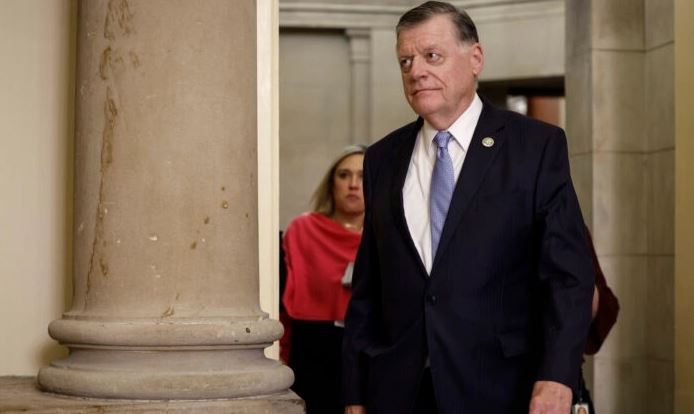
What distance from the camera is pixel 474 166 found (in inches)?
133

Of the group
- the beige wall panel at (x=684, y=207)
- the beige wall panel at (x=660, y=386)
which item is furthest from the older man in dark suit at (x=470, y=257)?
the beige wall panel at (x=660, y=386)

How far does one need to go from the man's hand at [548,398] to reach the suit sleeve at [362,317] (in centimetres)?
51

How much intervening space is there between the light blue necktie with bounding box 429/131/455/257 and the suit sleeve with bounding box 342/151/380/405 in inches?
9.7

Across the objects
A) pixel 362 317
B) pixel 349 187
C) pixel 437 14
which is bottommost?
pixel 362 317

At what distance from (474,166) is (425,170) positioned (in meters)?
0.16

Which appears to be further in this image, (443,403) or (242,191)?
(242,191)

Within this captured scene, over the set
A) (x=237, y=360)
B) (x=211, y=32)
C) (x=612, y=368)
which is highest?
(x=211, y=32)

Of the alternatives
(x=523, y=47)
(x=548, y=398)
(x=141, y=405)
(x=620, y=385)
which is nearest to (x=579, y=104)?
(x=620, y=385)

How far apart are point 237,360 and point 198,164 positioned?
49 cm

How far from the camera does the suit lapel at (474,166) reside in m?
3.33

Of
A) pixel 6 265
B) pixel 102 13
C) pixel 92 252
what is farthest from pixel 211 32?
pixel 6 265

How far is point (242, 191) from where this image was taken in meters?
3.53

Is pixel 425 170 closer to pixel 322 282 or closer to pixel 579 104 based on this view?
pixel 322 282

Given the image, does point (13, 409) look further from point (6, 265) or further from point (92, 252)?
point (6, 265)
